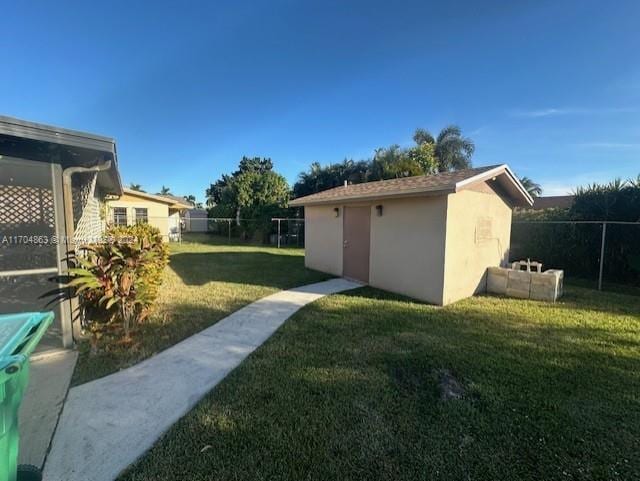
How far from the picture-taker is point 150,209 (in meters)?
20.9

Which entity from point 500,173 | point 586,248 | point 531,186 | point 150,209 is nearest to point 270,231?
point 150,209

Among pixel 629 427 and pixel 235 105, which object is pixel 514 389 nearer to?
pixel 629 427

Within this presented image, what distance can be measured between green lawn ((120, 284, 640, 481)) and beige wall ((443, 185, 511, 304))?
1851mm

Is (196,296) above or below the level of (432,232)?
below

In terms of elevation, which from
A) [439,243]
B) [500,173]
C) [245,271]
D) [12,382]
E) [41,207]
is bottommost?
[245,271]

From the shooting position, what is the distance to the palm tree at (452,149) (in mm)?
24031

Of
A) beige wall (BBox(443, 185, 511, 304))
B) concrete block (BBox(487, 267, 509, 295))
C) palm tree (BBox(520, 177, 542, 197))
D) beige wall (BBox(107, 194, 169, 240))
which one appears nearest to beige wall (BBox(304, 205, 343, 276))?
beige wall (BBox(443, 185, 511, 304))

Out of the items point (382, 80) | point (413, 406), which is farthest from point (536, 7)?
point (413, 406)

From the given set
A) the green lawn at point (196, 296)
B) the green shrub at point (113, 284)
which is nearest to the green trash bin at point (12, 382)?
the green lawn at point (196, 296)

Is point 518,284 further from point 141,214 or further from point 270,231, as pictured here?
point 141,214

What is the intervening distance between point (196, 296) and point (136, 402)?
13.7 feet

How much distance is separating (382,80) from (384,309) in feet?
29.9

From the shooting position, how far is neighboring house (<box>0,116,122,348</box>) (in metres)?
3.64

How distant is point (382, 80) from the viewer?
36.1 ft
